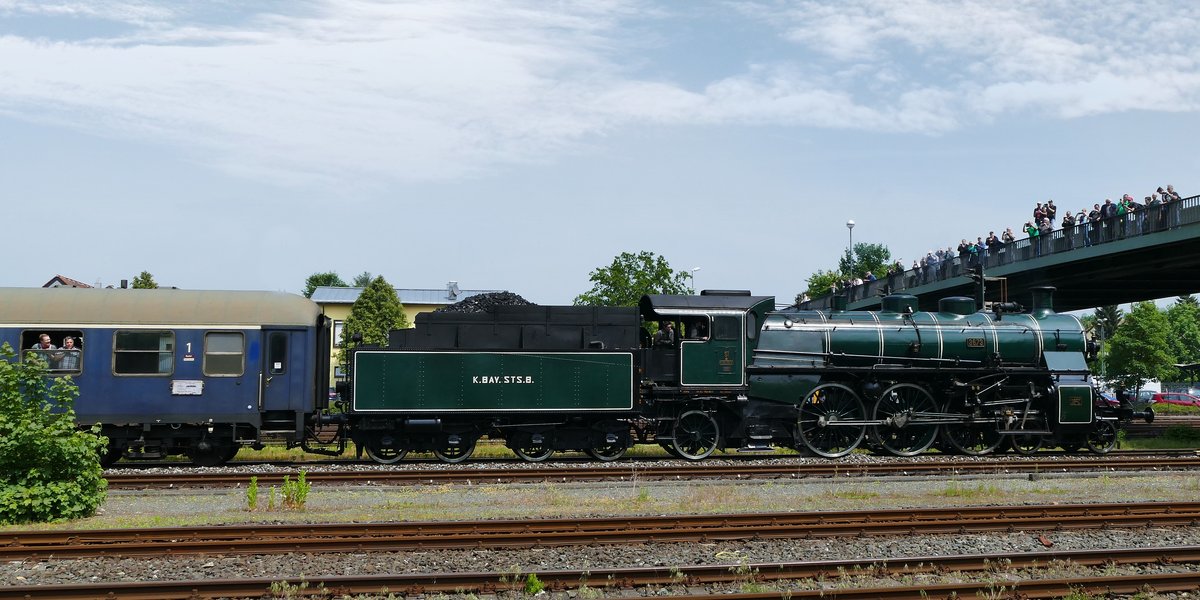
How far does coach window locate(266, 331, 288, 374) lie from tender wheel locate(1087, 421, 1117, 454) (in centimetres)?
1583

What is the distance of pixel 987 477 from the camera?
15938 millimetres

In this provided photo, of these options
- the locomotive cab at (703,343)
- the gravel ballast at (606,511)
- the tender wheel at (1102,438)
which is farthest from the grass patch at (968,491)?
the tender wheel at (1102,438)

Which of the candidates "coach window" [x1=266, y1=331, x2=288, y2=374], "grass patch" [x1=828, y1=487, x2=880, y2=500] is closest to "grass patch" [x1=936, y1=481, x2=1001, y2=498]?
"grass patch" [x1=828, y1=487, x2=880, y2=500]

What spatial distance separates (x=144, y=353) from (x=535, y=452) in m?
7.05

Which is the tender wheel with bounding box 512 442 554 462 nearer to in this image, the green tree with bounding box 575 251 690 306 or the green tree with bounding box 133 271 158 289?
the green tree with bounding box 575 251 690 306

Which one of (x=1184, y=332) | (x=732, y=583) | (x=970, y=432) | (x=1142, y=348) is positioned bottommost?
(x=732, y=583)

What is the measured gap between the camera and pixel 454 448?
711 inches

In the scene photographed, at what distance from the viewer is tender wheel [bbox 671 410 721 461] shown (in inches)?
719

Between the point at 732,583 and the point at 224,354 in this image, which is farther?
the point at 224,354

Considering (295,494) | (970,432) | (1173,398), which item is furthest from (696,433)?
(1173,398)

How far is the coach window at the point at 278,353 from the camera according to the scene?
674 inches

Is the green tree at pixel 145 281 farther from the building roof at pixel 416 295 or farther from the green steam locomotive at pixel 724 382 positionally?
the green steam locomotive at pixel 724 382

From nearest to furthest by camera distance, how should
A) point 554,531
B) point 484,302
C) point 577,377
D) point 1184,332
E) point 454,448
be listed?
point 554,531 < point 577,377 < point 454,448 < point 484,302 < point 1184,332

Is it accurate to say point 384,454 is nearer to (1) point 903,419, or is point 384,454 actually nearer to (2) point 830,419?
(2) point 830,419
